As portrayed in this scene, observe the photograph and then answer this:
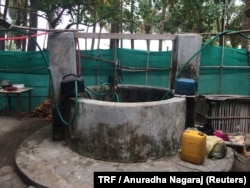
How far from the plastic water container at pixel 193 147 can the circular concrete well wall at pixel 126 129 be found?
30 centimetres

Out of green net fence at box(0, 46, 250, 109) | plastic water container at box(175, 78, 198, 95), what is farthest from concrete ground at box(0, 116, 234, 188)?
green net fence at box(0, 46, 250, 109)

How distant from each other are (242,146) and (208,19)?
5043mm

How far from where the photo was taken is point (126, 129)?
4543mm

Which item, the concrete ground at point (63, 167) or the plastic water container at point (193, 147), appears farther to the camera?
the plastic water container at point (193, 147)

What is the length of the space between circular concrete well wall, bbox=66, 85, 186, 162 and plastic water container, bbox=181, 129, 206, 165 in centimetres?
30

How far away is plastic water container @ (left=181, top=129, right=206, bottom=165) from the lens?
450 cm

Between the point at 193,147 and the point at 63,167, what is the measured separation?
211 cm

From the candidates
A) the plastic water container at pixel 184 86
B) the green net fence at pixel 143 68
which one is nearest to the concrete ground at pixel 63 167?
the plastic water container at pixel 184 86

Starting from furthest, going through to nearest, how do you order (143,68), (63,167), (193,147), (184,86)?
(143,68) < (184,86) < (193,147) < (63,167)

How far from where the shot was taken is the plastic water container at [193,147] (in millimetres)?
4500

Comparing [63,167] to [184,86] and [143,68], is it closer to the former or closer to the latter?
[184,86]

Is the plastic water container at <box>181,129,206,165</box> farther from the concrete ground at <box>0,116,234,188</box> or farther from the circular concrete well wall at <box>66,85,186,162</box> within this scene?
the circular concrete well wall at <box>66,85,186,162</box>

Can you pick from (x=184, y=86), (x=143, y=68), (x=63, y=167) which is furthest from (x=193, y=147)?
(x=143, y=68)

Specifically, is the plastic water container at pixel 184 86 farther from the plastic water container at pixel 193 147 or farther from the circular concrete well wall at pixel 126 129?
the plastic water container at pixel 193 147
